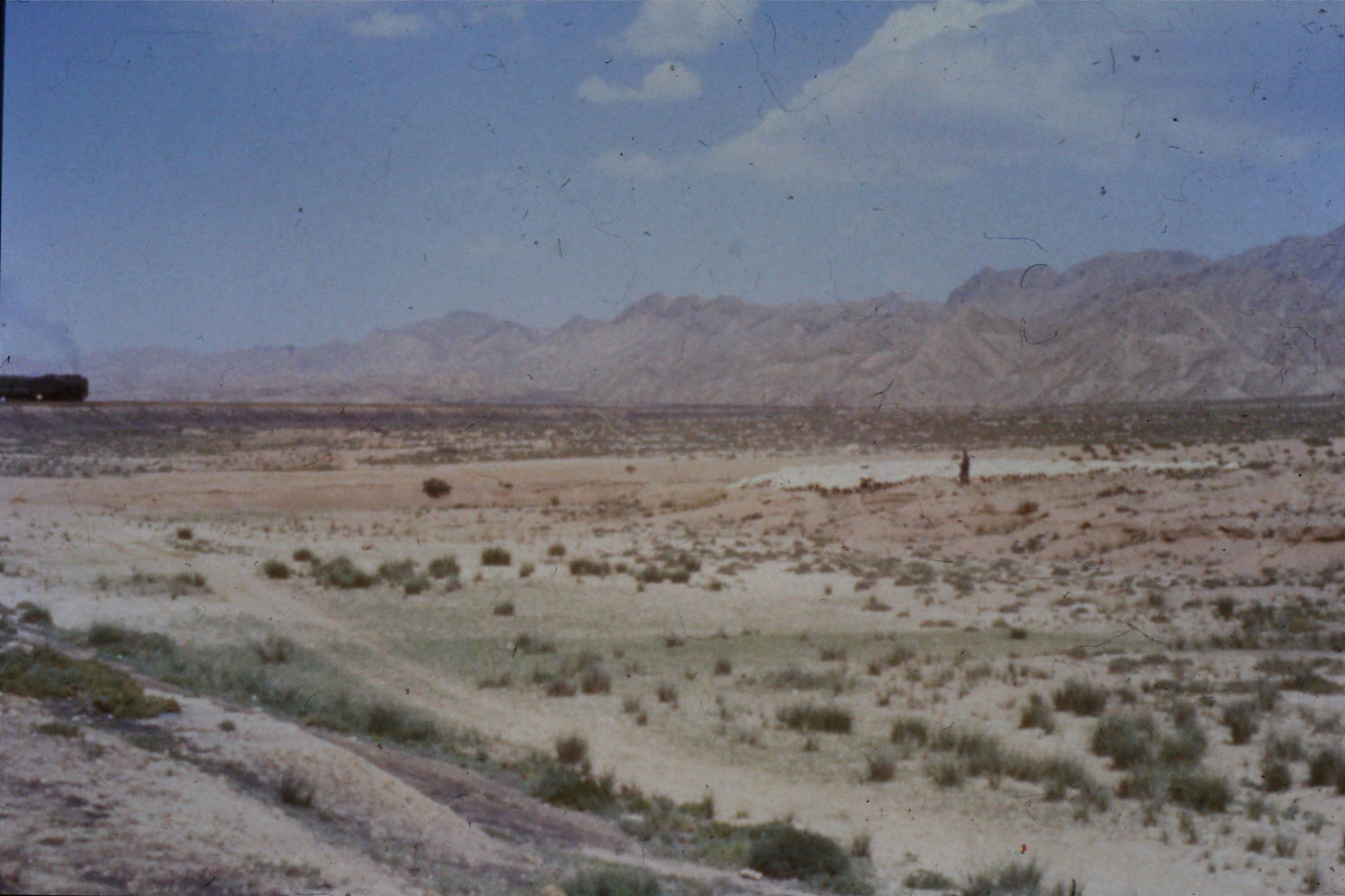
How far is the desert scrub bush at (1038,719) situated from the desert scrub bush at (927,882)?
5.23 m

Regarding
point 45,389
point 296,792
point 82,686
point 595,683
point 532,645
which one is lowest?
point 532,645

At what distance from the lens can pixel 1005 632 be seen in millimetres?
22844

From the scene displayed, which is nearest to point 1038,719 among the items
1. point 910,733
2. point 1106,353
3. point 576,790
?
point 910,733

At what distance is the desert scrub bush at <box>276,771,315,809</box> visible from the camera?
32.2 ft

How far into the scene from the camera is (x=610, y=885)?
30.0 feet

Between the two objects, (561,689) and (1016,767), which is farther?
(561,689)

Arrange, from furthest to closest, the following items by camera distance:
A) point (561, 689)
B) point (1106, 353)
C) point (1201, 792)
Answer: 1. point (1106, 353)
2. point (561, 689)
3. point (1201, 792)

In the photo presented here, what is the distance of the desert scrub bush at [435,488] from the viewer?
49938mm

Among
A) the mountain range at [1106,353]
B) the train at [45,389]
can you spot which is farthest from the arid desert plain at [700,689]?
the mountain range at [1106,353]

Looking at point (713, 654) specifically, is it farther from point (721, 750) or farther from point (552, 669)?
point (721, 750)

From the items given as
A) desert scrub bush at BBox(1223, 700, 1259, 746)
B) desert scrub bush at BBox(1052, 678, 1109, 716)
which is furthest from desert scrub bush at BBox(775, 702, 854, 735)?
desert scrub bush at BBox(1223, 700, 1259, 746)

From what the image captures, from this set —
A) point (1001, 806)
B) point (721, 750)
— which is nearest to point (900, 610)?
point (721, 750)

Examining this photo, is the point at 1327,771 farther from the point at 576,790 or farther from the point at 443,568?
the point at 443,568

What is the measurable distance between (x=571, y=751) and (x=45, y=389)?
12.7 m
